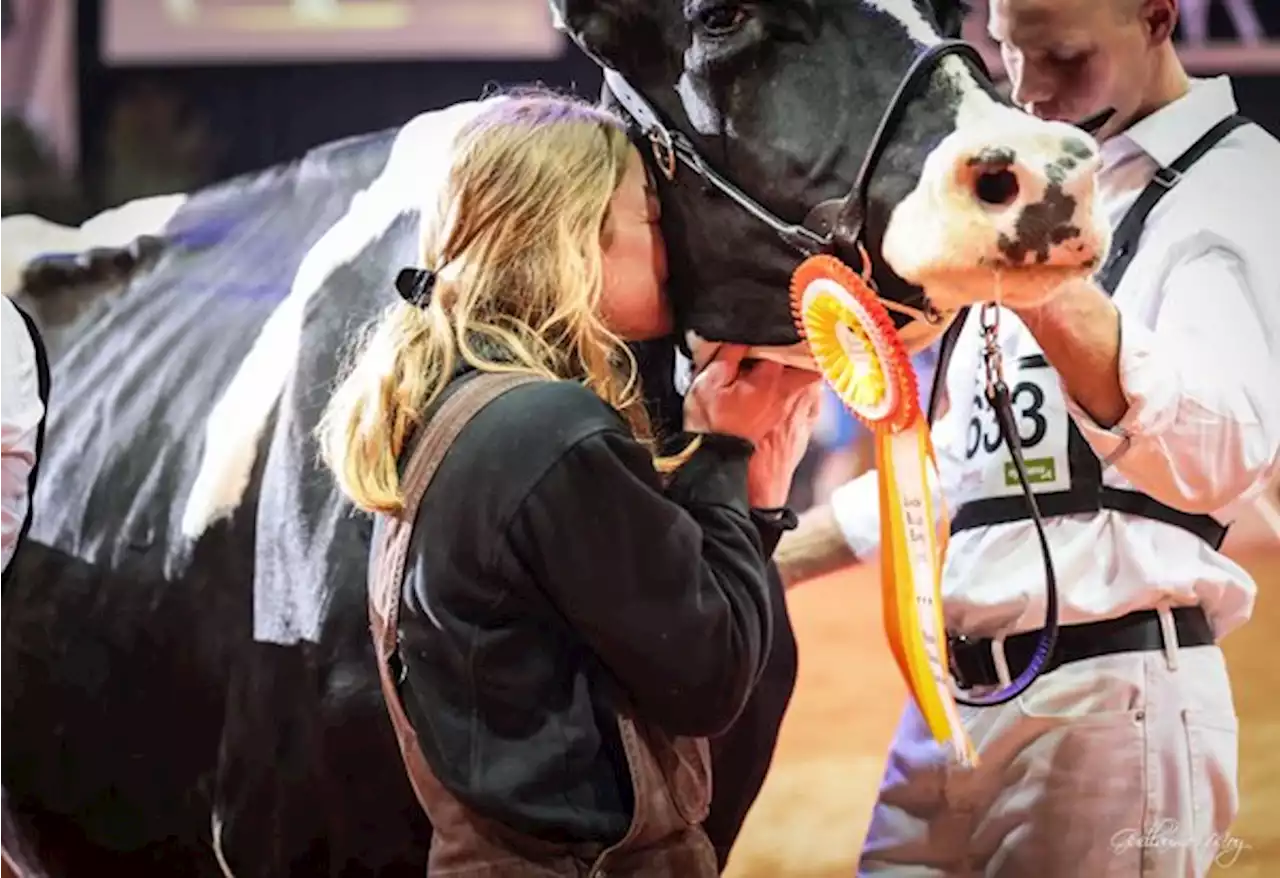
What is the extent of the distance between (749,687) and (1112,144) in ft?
1.93

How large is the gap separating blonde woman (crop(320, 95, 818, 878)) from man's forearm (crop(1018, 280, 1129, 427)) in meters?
0.21

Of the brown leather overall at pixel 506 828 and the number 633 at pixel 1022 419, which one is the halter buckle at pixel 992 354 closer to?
the number 633 at pixel 1022 419

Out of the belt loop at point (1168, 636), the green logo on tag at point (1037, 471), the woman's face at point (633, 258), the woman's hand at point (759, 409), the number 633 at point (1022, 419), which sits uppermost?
the woman's face at point (633, 258)

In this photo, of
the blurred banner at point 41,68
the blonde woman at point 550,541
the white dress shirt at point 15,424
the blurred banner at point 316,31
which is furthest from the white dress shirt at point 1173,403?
the blurred banner at point 41,68

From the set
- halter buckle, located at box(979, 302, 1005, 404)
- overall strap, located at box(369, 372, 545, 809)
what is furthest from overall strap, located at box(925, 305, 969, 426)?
overall strap, located at box(369, 372, 545, 809)

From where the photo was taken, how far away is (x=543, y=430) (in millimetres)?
1013

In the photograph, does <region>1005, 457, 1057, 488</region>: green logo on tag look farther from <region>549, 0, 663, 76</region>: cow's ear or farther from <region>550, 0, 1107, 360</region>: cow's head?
<region>549, 0, 663, 76</region>: cow's ear

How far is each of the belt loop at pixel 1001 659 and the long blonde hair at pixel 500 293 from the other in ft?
1.35

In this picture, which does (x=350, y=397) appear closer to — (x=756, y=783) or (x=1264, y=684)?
(x=756, y=783)

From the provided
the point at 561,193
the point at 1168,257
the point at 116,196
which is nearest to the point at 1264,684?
the point at 1168,257

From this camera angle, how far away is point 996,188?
Result: 1.01m

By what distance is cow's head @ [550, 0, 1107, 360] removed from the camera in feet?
3.31

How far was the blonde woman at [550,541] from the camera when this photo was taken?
102cm

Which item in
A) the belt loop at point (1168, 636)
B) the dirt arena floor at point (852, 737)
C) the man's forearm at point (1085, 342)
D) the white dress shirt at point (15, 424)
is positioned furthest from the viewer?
the dirt arena floor at point (852, 737)
